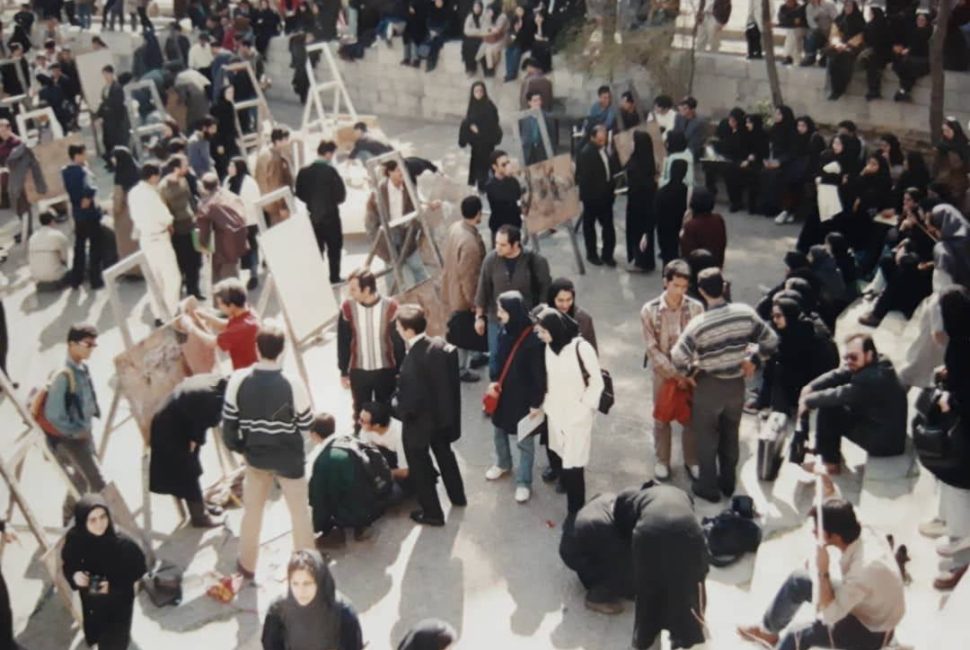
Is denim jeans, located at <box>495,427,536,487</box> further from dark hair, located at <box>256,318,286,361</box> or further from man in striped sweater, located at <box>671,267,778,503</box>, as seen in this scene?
dark hair, located at <box>256,318,286,361</box>

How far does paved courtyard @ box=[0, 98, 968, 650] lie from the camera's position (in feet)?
23.9

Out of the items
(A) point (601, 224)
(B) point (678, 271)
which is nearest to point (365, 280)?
(B) point (678, 271)

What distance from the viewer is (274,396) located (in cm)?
729

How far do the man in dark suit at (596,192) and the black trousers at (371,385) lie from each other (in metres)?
4.03

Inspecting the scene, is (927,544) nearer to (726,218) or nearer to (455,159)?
(726,218)

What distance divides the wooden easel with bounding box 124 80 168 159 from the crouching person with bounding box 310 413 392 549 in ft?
26.4

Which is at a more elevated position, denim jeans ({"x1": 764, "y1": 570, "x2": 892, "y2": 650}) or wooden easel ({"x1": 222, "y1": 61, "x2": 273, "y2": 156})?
wooden easel ({"x1": 222, "y1": 61, "x2": 273, "y2": 156})

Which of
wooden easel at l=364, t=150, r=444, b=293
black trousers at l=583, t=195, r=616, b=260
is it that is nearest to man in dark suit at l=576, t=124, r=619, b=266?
black trousers at l=583, t=195, r=616, b=260

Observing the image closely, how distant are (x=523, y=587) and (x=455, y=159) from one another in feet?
34.1

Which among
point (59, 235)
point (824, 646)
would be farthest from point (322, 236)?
point (824, 646)

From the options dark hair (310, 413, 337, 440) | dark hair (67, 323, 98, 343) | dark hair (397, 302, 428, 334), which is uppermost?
dark hair (397, 302, 428, 334)

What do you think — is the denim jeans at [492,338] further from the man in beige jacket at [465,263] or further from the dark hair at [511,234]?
the dark hair at [511,234]

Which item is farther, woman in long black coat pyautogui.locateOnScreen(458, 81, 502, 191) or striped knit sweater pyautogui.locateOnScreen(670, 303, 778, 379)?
woman in long black coat pyautogui.locateOnScreen(458, 81, 502, 191)

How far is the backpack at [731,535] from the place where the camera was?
7727 mm
